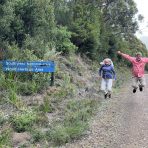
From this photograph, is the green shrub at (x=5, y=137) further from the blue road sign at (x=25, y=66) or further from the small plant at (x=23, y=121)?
the blue road sign at (x=25, y=66)

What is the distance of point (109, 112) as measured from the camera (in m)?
15.9

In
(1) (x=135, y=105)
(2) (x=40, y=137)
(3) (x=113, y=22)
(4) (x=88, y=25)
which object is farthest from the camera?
(3) (x=113, y=22)

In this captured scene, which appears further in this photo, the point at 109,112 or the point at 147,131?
the point at 109,112

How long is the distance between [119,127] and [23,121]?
9.52ft

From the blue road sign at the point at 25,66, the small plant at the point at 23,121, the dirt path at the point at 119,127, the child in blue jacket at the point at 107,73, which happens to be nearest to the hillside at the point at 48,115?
the small plant at the point at 23,121

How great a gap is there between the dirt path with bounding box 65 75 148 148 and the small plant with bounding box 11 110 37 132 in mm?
1633

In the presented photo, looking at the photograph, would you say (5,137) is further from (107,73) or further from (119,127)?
(107,73)

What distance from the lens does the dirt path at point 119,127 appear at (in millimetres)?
11570

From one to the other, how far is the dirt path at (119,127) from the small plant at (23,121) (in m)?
1.63

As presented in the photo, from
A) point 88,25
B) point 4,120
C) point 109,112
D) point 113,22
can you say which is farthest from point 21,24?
point 113,22

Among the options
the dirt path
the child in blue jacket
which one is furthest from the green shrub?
the child in blue jacket

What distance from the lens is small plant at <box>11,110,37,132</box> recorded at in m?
12.4

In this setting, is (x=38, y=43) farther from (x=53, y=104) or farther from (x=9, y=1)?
(x=53, y=104)

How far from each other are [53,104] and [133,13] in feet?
105
